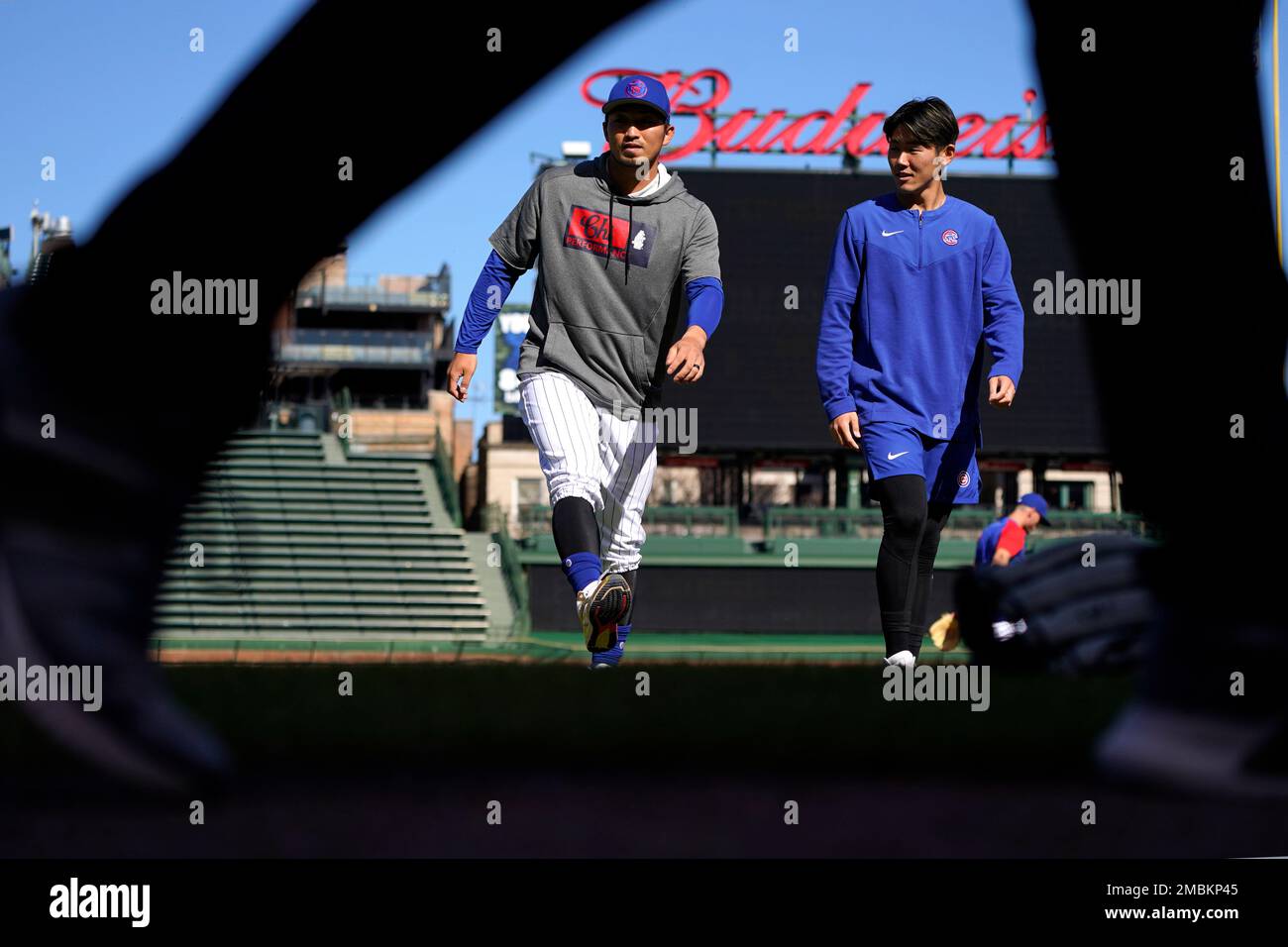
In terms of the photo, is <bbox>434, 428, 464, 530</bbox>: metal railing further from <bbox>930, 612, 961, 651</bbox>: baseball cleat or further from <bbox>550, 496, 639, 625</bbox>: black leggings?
<bbox>550, 496, 639, 625</bbox>: black leggings

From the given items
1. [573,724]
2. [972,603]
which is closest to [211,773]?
[573,724]

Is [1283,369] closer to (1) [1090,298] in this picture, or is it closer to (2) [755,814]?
(1) [1090,298]

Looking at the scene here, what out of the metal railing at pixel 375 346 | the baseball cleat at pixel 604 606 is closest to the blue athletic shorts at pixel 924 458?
the baseball cleat at pixel 604 606

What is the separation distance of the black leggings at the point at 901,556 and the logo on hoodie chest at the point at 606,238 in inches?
38.0

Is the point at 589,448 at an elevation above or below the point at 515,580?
above

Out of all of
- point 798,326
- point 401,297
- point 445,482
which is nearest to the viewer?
point 445,482

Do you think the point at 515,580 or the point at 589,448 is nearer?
the point at 589,448

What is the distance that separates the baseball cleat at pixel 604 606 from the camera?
355 centimetres

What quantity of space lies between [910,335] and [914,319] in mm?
47

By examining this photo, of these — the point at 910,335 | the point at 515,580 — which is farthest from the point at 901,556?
the point at 515,580

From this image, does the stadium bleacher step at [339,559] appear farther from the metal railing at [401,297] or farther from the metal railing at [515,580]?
the metal railing at [401,297]

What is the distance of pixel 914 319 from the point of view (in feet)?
12.2

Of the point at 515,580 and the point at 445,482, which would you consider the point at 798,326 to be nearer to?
the point at 445,482

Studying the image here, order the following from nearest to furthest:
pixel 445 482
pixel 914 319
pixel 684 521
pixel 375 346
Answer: pixel 914 319, pixel 445 482, pixel 684 521, pixel 375 346
